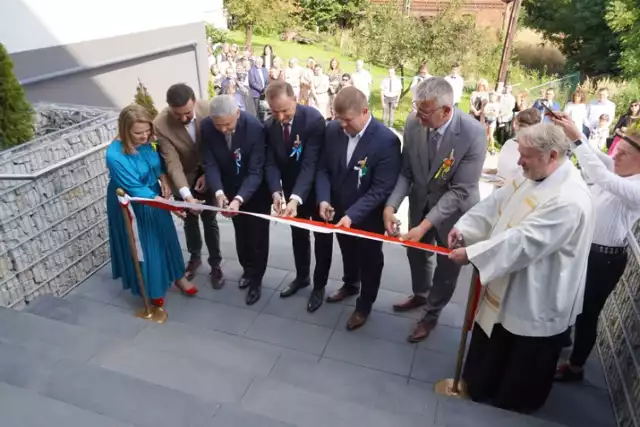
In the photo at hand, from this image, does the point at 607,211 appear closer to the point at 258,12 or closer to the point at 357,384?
the point at 357,384

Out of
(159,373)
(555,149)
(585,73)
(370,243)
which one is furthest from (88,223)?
(585,73)

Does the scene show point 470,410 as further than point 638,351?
No

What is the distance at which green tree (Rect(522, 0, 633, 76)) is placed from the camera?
2270cm

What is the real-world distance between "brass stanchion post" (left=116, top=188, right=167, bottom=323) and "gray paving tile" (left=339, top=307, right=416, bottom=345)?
1.52m

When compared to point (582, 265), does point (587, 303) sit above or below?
below

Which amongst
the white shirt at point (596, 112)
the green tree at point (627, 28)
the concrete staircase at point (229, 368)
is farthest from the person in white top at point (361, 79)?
the green tree at point (627, 28)

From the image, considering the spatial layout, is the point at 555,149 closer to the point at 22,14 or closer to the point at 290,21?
the point at 22,14

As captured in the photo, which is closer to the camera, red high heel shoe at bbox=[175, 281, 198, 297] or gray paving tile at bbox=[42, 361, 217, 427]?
gray paving tile at bbox=[42, 361, 217, 427]

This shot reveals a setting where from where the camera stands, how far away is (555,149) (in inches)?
99.7

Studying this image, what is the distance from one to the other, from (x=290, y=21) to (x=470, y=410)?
28.3 meters

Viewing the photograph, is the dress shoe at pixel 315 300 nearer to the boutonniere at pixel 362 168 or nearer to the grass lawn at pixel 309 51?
the boutonniere at pixel 362 168

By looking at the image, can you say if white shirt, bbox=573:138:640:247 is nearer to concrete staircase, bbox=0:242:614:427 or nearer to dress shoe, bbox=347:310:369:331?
concrete staircase, bbox=0:242:614:427

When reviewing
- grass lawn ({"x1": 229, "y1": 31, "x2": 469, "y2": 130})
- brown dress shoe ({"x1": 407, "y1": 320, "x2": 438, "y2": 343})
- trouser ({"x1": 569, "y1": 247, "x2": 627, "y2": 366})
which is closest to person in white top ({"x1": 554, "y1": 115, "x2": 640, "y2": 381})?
trouser ({"x1": 569, "y1": 247, "x2": 627, "y2": 366})

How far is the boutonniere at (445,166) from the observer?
3.38m
